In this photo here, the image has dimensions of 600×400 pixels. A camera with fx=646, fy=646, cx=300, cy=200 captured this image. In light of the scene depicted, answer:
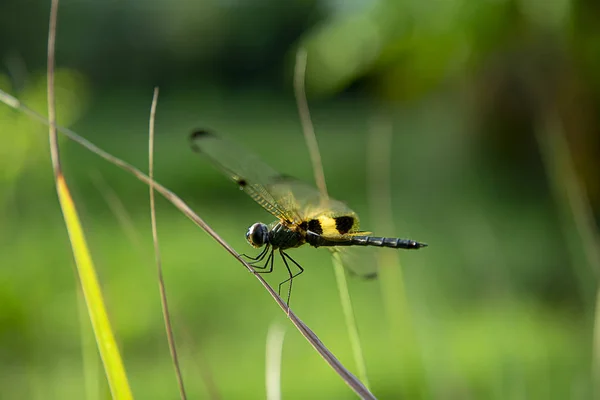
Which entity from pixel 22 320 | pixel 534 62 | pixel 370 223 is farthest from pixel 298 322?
pixel 534 62

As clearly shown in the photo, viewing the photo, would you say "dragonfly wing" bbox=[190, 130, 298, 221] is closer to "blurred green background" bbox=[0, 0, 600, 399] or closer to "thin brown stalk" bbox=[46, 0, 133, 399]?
"blurred green background" bbox=[0, 0, 600, 399]

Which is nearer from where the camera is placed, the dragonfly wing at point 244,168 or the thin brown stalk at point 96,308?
the thin brown stalk at point 96,308

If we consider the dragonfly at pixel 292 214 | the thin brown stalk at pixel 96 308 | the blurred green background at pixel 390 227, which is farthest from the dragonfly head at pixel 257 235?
the thin brown stalk at pixel 96 308

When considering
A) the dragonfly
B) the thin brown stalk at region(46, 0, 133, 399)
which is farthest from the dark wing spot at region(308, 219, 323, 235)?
the thin brown stalk at region(46, 0, 133, 399)

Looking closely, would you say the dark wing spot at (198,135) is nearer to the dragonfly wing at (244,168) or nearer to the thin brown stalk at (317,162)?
the dragonfly wing at (244,168)

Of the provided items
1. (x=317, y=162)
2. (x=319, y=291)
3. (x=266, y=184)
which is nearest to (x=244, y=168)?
(x=266, y=184)

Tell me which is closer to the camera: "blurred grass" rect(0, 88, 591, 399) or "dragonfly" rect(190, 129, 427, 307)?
"dragonfly" rect(190, 129, 427, 307)

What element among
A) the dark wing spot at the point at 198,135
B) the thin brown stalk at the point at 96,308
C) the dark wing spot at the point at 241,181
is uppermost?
the dark wing spot at the point at 198,135
